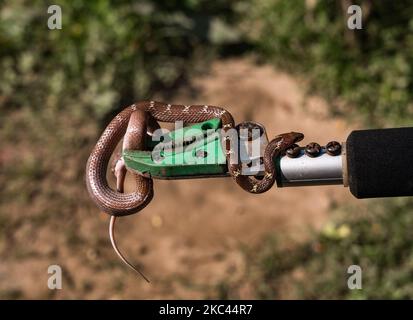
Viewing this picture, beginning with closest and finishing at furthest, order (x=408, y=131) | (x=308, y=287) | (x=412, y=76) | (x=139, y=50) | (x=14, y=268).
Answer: (x=408, y=131) → (x=308, y=287) → (x=14, y=268) → (x=412, y=76) → (x=139, y=50)

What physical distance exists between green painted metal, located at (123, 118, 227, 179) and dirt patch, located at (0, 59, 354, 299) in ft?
10.8

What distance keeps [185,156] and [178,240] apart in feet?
12.1

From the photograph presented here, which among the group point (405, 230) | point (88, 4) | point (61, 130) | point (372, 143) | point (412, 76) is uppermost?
point (88, 4)

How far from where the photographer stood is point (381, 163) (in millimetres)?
2316

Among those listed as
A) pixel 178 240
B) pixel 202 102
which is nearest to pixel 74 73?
pixel 202 102

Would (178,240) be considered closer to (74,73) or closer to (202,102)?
(202,102)

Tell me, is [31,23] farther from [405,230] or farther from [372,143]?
[372,143]

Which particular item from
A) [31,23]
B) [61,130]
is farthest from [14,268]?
[31,23]

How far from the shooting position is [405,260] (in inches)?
217

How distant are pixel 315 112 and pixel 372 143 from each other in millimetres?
4551

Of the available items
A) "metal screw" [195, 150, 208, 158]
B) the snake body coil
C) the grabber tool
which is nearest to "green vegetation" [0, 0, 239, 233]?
the snake body coil

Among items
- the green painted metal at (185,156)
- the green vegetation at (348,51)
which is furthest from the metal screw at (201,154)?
the green vegetation at (348,51)

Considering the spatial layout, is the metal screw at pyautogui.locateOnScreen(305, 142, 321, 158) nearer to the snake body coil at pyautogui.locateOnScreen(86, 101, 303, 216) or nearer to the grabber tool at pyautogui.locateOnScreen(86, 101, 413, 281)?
the grabber tool at pyautogui.locateOnScreen(86, 101, 413, 281)

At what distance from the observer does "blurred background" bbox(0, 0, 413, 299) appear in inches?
223
